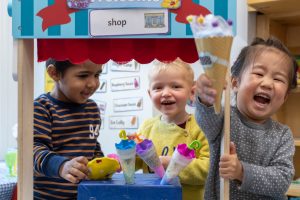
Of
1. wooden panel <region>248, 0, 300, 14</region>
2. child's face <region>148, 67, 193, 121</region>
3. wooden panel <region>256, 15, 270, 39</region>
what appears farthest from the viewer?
wooden panel <region>256, 15, 270, 39</region>

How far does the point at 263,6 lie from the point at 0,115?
5.07 feet

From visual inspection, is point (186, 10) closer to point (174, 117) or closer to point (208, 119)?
point (208, 119)

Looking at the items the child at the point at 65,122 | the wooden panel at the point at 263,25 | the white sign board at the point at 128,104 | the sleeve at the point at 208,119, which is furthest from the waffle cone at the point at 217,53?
the white sign board at the point at 128,104

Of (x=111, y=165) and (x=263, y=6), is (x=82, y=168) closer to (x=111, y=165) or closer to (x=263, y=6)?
(x=111, y=165)

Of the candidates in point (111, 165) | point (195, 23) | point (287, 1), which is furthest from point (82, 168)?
point (287, 1)

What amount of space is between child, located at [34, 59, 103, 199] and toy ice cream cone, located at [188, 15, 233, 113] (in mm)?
453

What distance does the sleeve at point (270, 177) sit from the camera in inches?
33.7

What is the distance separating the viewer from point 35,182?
1071 millimetres

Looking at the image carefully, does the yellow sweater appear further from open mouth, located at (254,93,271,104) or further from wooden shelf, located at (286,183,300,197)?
wooden shelf, located at (286,183,300,197)

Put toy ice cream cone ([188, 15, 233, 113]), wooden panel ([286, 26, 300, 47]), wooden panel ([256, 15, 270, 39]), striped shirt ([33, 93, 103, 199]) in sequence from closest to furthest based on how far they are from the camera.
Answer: toy ice cream cone ([188, 15, 233, 113])
striped shirt ([33, 93, 103, 199])
wooden panel ([256, 15, 270, 39])
wooden panel ([286, 26, 300, 47])

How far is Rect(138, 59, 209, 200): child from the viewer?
3.62 ft

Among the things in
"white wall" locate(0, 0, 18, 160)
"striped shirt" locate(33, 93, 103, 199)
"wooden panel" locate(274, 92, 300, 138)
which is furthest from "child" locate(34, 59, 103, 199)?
"white wall" locate(0, 0, 18, 160)

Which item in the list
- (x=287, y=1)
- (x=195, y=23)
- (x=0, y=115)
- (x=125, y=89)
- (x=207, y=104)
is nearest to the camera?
(x=195, y=23)

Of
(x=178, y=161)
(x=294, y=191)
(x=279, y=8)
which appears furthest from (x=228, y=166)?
(x=279, y=8)
